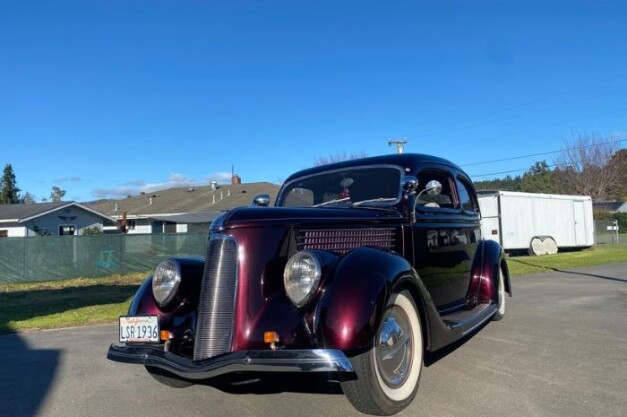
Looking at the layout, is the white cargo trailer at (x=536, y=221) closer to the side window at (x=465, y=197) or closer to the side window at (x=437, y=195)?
the side window at (x=465, y=197)

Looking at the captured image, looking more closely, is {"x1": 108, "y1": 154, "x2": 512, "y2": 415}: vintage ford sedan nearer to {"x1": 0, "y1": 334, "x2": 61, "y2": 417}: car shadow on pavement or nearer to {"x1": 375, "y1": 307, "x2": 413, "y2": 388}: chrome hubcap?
{"x1": 375, "y1": 307, "x2": 413, "y2": 388}: chrome hubcap

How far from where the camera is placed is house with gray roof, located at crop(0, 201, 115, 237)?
29.1m

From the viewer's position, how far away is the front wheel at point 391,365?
11.6 ft

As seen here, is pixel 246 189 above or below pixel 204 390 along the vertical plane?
above

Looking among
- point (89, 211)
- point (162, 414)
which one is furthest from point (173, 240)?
point (162, 414)

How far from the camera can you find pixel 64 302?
→ 12.3 m

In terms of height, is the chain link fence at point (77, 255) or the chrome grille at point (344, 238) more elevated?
the chrome grille at point (344, 238)

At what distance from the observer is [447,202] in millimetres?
6105

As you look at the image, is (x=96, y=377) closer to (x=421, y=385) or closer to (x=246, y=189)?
(x=421, y=385)

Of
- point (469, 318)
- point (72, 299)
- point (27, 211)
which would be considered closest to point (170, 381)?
point (469, 318)

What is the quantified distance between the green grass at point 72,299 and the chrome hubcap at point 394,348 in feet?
21.8

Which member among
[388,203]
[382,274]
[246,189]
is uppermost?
[246,189]

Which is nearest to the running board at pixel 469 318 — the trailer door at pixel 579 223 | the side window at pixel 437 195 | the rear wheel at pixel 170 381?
the side window at pixel 437 195

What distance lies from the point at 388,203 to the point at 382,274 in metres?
1.39
